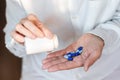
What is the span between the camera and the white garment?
808 mm

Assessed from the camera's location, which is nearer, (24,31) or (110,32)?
(24,31)

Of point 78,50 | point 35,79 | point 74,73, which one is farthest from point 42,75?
point 78,50

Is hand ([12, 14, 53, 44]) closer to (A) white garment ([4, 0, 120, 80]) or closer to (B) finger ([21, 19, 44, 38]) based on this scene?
(B) finger ([21, 19, 44, 38])

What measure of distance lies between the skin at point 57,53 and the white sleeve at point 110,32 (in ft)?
0.17

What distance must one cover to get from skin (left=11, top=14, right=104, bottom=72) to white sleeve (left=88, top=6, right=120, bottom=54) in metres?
0.05

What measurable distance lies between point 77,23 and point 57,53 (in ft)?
0.54

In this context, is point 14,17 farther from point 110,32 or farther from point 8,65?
point 8,65

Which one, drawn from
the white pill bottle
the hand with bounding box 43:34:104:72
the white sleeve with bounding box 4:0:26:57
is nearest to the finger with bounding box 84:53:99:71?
the hand with bounding box 43:34:104:72

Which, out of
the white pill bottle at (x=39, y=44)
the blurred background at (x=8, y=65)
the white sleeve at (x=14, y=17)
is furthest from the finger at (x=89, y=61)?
the blurred background at (x=8, y=65)

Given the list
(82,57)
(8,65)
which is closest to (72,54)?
(82,57)

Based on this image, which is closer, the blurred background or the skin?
the skin

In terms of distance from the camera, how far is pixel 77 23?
833 millimetres

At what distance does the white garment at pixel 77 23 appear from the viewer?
808mm

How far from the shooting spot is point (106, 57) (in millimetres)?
878
